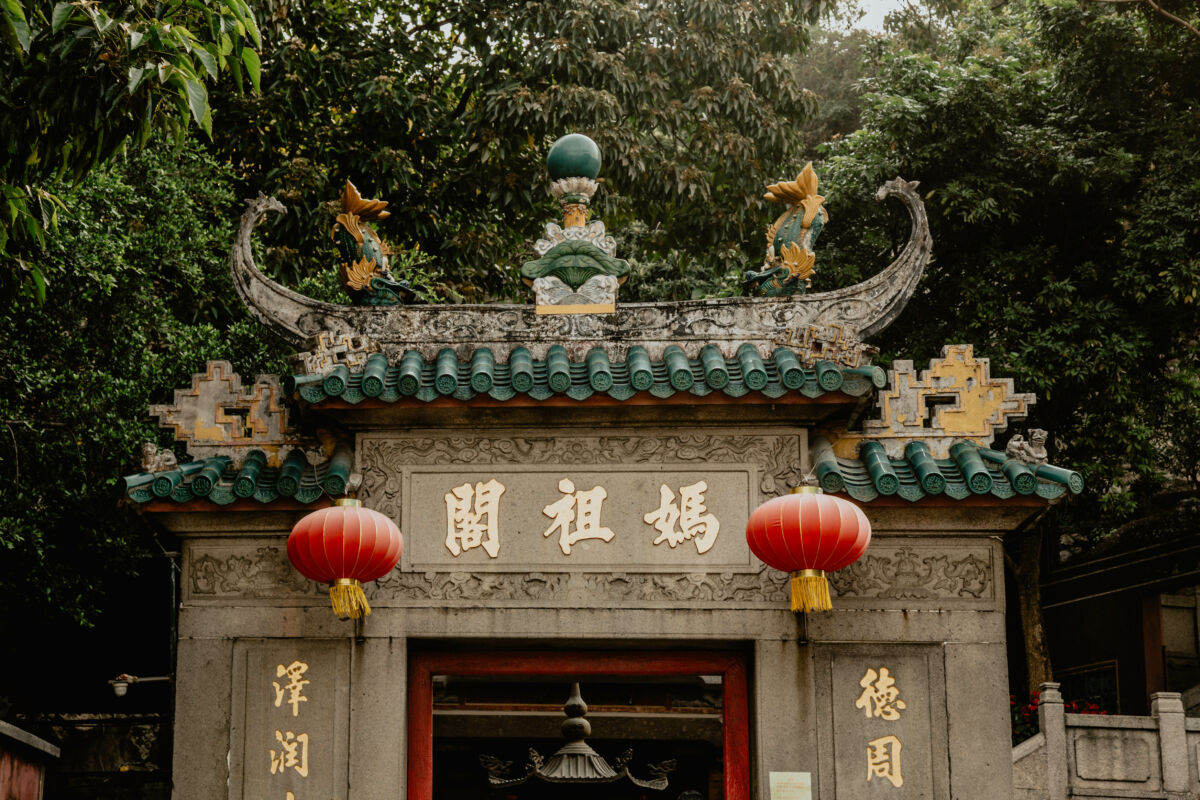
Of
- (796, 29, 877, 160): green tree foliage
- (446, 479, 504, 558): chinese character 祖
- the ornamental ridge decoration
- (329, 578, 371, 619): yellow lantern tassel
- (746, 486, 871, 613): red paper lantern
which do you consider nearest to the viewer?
(746, 486, 871, 613): red paper lantern

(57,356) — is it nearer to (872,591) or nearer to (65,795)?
(65,795)

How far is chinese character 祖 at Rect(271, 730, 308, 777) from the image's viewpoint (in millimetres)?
7270

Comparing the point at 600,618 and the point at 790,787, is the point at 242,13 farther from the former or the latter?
the point at 790,787

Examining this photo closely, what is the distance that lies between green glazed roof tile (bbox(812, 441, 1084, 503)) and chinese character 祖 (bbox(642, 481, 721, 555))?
2.28ft

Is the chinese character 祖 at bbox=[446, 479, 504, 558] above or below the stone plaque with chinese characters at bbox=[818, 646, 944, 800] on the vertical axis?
above

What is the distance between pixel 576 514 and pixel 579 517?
0.08 ft

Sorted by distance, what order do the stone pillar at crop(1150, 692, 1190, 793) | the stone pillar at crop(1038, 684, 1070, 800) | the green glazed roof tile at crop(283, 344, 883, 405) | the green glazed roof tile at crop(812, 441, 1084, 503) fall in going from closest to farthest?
the green glazed roof tile at crop(812, 441, 1084, 503), the green glazed roof tile at crop(283, 344, 883, 405), the stone pillar at crop(1150, 692, 1190, 793), the stone pillar at crop(1038, 684, 1070, 800)

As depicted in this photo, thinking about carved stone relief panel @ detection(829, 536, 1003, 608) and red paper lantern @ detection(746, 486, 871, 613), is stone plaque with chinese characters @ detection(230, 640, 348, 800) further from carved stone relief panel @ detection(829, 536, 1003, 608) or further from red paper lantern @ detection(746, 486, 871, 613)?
carved stone relief panel @ detection(829, 536, 1003, 608)

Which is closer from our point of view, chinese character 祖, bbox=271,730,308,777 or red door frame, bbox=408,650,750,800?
chinese character 祖, bbox=271,730,308,777

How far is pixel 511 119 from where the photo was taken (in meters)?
14.4

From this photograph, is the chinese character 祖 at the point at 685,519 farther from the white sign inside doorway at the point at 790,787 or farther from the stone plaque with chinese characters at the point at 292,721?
the stone plaque with chinese characters at the point at 292,721

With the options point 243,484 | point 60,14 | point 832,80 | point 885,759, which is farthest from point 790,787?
point 832,80

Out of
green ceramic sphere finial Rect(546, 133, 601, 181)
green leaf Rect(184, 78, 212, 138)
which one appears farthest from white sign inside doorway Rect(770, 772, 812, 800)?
green leaf Rect(184, 78, 212, 138)

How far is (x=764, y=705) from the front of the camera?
7.29 m
